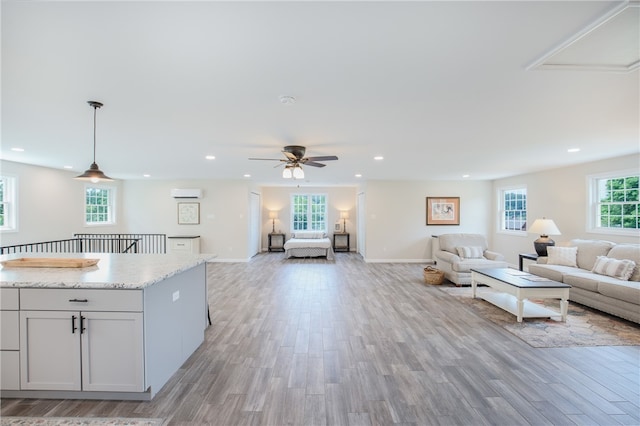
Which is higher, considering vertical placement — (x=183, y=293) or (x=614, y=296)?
(x=183, y=293)

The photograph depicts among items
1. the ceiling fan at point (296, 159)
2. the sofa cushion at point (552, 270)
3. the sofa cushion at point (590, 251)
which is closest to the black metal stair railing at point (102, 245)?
the ceiling fan at point (296, 159)

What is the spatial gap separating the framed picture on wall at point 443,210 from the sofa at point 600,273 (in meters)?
3.37

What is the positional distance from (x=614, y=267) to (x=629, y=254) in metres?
0.36

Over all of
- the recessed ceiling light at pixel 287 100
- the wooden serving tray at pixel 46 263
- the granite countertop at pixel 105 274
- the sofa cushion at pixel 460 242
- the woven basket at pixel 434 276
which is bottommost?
the woven basket at pixel 434 276

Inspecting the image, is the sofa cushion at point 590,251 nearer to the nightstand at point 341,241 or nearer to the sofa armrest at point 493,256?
→ the sofa armrest at point 493,256

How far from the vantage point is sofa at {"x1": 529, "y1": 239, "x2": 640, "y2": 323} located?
149 inches

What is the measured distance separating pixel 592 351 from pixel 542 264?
269cm

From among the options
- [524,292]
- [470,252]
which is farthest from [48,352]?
[470,252]

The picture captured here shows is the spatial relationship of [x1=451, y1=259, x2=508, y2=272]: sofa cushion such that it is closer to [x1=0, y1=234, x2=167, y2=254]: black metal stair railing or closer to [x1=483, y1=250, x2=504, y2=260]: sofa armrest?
[x1=483, y1=250, x2=504, y2=260]: sofa armrest

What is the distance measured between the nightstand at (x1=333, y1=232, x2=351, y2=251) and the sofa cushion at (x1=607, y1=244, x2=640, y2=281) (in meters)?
7.21

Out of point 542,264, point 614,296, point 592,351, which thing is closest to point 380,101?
point 592,351

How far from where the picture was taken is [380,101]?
2.63 meters

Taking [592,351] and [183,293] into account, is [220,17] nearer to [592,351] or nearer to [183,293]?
[183,293]

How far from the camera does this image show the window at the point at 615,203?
4953mm
